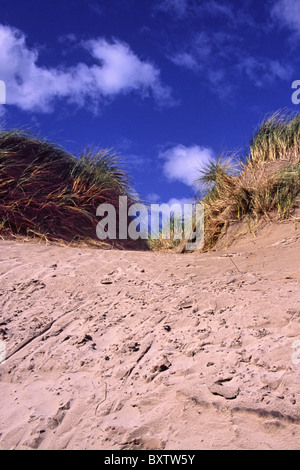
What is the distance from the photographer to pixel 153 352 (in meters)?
2.68

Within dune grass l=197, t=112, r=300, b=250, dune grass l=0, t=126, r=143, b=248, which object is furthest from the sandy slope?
dune grass l=0, t=126, r=143, b=248

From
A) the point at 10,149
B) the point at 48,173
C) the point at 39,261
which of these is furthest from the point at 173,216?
the point at 39,261

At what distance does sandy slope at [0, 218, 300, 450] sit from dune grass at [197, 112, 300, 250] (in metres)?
0.92

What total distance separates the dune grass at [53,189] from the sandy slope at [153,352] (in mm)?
1925

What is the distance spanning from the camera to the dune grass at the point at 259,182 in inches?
206

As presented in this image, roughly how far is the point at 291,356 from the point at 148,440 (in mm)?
1025

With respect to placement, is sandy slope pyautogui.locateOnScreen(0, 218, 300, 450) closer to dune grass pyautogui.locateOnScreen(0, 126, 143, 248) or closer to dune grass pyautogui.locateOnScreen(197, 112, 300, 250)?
dune grass pyautogui.locateOnScreen(197, 112, 300, 250)

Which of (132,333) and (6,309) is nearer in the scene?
(132,333)

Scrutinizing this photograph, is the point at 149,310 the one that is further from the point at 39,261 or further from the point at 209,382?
the point at 39,261

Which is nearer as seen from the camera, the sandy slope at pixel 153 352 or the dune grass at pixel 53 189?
the sandy slope at pixel 153 352

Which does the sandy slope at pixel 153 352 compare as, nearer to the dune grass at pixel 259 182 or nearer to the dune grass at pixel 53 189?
the dune grass at pixel 259 182

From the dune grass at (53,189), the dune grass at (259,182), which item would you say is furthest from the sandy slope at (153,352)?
the dune grass at (53,189)

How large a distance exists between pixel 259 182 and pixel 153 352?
3.48 m

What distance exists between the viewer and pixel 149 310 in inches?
128
